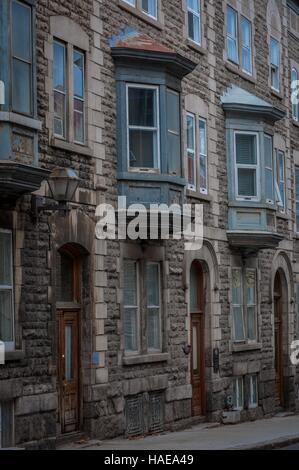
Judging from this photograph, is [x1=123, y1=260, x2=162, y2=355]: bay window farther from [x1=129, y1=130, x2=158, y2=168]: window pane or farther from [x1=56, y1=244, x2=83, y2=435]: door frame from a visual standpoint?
[x1=129, y1=130, x2=158, y2=168]: window pane

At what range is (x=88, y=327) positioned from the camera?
809 inches

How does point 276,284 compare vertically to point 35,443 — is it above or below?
above

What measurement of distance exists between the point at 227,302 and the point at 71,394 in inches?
324

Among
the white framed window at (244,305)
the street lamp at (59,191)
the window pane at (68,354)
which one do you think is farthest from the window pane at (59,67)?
the white framed window at (244,305)

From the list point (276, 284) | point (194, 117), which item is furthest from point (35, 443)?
point (276, 284)

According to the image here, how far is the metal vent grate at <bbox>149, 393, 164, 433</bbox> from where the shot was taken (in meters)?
23.0

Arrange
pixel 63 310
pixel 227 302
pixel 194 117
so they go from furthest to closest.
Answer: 1. pixel 227 302
2. pixel 194 117
3. pixel 63 310

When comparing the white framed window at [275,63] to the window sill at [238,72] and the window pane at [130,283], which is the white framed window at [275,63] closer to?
the window sill at [238,72]

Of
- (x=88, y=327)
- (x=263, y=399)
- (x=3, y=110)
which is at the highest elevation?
(x=3, y=110)

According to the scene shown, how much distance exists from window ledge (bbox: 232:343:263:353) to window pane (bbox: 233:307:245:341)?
0.21 m

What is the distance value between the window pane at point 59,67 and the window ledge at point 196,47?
6254 millimetres

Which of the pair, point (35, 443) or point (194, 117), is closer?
point (35, 443)

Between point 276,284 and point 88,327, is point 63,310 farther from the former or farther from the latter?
point 276,284

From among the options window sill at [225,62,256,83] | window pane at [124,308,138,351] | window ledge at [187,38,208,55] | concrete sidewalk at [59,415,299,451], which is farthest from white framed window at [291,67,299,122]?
window pane at [124,308,138,351]
